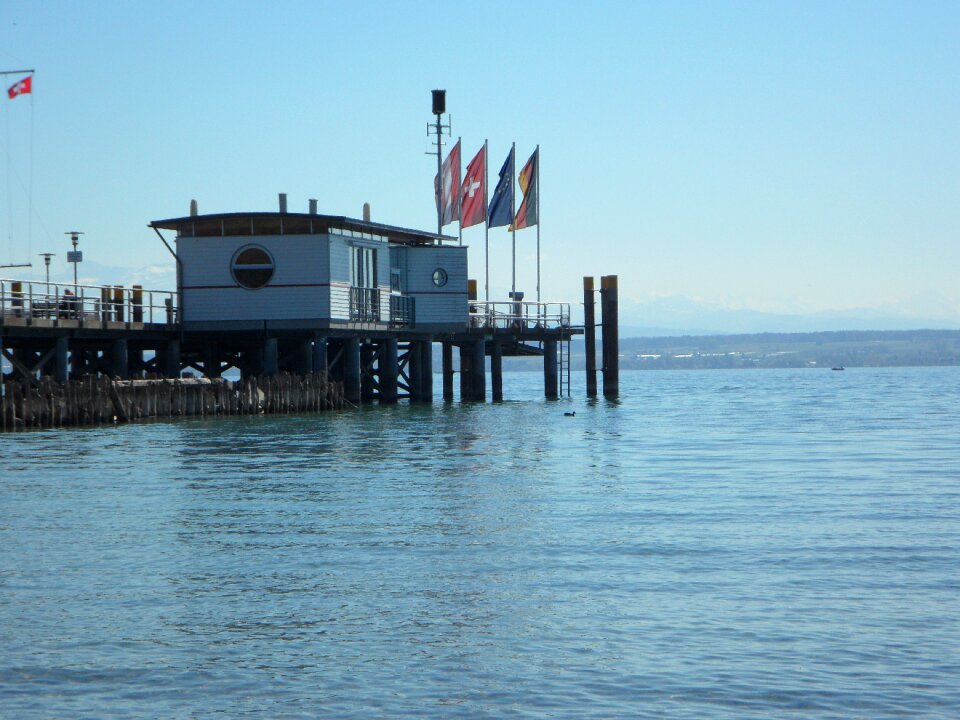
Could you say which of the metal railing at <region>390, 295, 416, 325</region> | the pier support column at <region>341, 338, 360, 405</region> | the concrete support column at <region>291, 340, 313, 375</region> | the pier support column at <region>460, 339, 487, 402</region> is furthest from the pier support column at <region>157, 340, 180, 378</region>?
the pier support column at <region>460, 339, 487, 402</region>

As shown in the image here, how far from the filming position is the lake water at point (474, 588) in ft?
35.2

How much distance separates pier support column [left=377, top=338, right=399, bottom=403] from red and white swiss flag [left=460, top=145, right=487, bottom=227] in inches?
277

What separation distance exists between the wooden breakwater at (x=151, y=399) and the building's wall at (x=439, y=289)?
5377 mm

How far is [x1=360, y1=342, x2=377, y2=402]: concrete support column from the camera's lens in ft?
186

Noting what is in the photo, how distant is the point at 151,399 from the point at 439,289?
14.9 meters

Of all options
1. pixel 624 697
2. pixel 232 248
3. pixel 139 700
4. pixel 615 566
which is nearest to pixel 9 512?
pixel 615 566

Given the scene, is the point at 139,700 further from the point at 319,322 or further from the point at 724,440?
the point at 319,322

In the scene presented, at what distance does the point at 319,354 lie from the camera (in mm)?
48531

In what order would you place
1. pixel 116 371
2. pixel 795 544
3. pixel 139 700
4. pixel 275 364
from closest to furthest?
pixel 139 700
pixel 795 544
pixel 116 371
pixel 275 364

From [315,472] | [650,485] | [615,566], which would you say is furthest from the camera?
[315,472]

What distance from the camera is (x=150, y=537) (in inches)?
727

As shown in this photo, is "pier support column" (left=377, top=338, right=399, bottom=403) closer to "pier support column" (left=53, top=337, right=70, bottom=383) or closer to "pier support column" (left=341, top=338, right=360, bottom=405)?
"pier support column" (left=341, top=338, right=360, bottom=405)

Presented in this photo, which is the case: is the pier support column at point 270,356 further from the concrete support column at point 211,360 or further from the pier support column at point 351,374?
the pier support column at point 351,374

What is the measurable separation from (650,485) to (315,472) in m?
6.60
